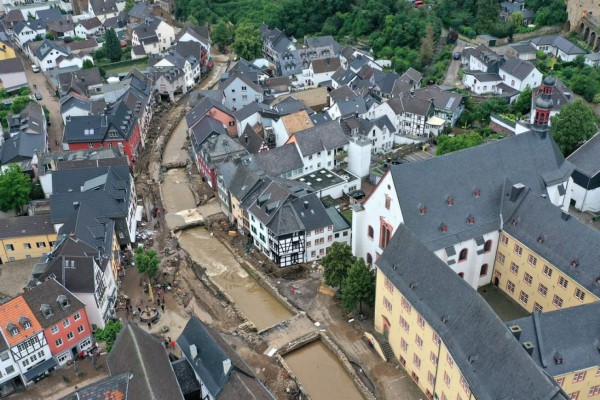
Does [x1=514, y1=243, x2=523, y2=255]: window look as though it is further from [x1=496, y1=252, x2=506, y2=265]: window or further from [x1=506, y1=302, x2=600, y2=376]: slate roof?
[x1=506, y1=302, x2=600, y2=376]: slate roof

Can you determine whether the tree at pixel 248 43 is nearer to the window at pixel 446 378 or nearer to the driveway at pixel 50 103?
the driveway at pixel 50 103

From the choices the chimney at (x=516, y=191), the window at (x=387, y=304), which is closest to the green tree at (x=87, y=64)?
the window at (x=387, y=304)

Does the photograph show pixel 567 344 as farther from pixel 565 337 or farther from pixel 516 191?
pixel 516 191

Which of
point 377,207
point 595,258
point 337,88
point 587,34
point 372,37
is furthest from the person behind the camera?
point 372,37

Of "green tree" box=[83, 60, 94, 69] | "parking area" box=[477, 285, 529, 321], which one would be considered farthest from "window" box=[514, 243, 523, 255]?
"green tree" box=[83, 60, 94, 69]

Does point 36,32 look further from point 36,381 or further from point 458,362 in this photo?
point 458,362

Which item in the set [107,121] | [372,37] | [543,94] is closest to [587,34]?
[372,37]

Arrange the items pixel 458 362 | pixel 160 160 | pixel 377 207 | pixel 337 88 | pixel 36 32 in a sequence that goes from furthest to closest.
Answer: pixel 36 32, pixel 337 88, pixel 160 160, pixel 377 207, pixel 458 362
